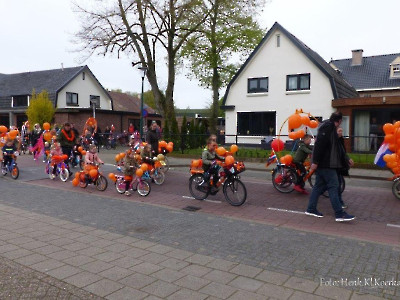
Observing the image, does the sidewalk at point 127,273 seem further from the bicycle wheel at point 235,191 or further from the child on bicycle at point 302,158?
the child on bicycle at point 302,158

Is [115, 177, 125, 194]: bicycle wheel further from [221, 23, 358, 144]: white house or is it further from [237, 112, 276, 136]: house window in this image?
[237, 112, 276, 136]: house window

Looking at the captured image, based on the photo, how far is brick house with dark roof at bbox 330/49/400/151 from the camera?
19.3 metres

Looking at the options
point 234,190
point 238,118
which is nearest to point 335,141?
point 234,190

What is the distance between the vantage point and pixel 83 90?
3975 cm

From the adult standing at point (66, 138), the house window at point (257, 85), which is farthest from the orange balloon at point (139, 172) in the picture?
the house window at point (257, 85)

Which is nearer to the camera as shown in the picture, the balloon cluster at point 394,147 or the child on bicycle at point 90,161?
the balloon cluster at point 394,147

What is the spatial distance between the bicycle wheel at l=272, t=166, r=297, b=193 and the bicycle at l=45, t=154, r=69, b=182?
21.0ft

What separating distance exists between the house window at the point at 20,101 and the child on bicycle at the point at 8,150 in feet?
95.4

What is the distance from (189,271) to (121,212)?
10.7ft

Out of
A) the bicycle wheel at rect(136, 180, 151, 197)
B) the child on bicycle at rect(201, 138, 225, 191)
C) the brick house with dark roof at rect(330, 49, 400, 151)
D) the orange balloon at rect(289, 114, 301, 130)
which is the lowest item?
the bicycle wheel at rect(136, 180, 151, 197)

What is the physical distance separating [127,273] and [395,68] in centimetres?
3904

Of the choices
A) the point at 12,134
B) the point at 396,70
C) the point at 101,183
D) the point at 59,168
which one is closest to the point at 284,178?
the point at 101,183

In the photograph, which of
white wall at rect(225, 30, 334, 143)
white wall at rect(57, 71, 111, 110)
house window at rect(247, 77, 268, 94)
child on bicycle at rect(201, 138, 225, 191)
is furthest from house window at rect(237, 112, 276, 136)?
white wall at rect(57, 71, 111, 110)

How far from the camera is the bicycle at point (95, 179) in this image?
367 inches
